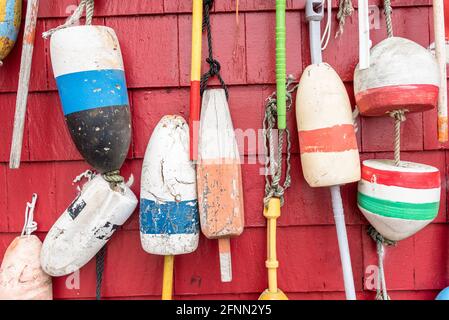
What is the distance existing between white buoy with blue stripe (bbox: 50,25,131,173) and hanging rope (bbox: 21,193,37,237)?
233 millimetres

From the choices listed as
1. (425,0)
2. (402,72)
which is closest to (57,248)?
(402,72)

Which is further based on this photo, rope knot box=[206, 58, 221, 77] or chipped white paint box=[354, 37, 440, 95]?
rope knot box=[206, 58, 221, 77]

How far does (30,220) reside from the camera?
955 mm

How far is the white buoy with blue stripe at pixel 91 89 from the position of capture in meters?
0.83

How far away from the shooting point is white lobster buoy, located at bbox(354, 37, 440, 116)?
798 millimetres

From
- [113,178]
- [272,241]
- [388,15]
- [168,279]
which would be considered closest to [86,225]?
[113,178]

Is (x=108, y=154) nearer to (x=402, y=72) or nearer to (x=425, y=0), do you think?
(x=402, y=72)

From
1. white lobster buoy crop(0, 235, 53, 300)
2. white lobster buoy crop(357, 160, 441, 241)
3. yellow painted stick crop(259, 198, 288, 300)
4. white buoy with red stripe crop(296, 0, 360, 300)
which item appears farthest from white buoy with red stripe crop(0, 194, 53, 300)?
white lobster buoy crop(357, 160, 441, 241)

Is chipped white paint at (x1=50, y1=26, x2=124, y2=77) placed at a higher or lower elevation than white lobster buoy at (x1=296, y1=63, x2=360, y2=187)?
higher

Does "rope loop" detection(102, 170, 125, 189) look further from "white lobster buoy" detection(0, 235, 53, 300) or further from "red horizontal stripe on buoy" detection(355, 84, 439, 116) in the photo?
"red horizontal stripe on buoy" detection(355, 84, 439, 116)

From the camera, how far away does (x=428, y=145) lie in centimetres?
94

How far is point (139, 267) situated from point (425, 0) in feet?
3.29

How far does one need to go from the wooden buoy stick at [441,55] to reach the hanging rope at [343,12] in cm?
19

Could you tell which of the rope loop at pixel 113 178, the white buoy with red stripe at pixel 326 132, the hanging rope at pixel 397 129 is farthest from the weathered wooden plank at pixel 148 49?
the hanging rope at pixel 397 129
